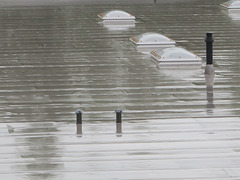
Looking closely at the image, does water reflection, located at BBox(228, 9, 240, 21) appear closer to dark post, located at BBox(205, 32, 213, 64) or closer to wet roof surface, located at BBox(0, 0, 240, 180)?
wet roof surface, located at BBox(0, 0, 240, 180)

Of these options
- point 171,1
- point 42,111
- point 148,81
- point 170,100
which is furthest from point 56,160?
point 171,1

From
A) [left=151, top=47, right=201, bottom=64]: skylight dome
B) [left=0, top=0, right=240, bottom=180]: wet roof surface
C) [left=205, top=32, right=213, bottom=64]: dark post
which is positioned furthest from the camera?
[left=151, top=47, right=201, bottom=64]: skylight dome

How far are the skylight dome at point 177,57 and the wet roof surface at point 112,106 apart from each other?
10.2 inches

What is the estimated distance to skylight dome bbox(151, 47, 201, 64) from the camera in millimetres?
14367

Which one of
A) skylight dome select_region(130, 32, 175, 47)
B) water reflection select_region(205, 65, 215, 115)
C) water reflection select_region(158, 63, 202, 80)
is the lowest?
water reflection select_region(205, 65, 215, 115)

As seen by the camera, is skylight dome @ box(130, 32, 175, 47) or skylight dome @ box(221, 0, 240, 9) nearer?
skylight dome @ box(130, 32, 175, 47)

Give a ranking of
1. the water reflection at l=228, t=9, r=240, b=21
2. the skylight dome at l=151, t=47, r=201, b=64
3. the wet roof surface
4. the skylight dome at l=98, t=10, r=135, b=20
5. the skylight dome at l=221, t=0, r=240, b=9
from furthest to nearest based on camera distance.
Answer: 1. the skylight dome at l=221, t=0, r=240, b=9
2. the water reflection at l=228, t=9, r=240, b=21
3. the skylight dome at l=98, t=10, r=135, b=20
4. the skylight dome at l=151, t=47, r=201, b=64
5. the wet roof surface

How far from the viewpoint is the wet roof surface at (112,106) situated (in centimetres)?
838

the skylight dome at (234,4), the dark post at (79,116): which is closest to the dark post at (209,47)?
the dark post at (79,116)

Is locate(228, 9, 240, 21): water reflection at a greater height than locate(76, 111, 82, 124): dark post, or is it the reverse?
locate(228, 9, 240, 21): water reflection

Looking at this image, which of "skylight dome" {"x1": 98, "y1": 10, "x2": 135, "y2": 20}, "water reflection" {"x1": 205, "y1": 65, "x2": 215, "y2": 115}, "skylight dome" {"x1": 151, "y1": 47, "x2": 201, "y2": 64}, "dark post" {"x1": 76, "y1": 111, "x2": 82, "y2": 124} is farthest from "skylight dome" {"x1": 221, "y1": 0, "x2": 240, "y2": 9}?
"dark post" {"x1": 76, "y1": 111, "x2": 82, "y2": 124}

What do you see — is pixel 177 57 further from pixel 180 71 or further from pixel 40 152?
pixel 40 152

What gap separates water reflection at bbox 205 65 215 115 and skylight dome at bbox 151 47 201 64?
809 millimetres

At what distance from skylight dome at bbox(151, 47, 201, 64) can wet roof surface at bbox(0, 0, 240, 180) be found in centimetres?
26
